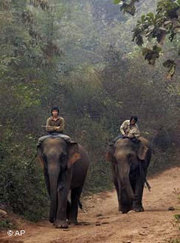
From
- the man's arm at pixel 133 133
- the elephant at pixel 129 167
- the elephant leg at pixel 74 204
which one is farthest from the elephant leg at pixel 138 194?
the elephant leg at pixel 74 204

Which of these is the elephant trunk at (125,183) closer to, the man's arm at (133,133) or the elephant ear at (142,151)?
the elephant ear at (142,151)

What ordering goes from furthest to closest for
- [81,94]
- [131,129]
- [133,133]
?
[81,94] → [131,129] → [133,133]

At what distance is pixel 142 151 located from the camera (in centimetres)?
1237

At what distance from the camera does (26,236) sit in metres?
8.55

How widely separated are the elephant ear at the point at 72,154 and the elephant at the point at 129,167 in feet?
5.68

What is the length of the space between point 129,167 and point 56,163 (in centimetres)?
277

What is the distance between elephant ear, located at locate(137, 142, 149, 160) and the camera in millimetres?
12290

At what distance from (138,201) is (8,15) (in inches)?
494

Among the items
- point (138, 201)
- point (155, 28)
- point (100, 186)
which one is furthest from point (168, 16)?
point (100, 186)

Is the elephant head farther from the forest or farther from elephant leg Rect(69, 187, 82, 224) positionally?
the forest

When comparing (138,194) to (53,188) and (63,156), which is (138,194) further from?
(53,188)

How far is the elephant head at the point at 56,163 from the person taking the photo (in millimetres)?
9508

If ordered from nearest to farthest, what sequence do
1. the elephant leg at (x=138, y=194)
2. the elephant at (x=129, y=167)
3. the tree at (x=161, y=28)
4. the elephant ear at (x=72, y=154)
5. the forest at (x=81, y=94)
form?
the tree at (x=161, y=28) < the elephant ear at (x=72, y=154) < the elephant at (x=129, y=167) < the elephant leg at (x=138, y=194) < the forest at (x=81, y=94)

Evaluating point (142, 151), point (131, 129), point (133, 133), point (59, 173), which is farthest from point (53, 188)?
point (131, 129)
